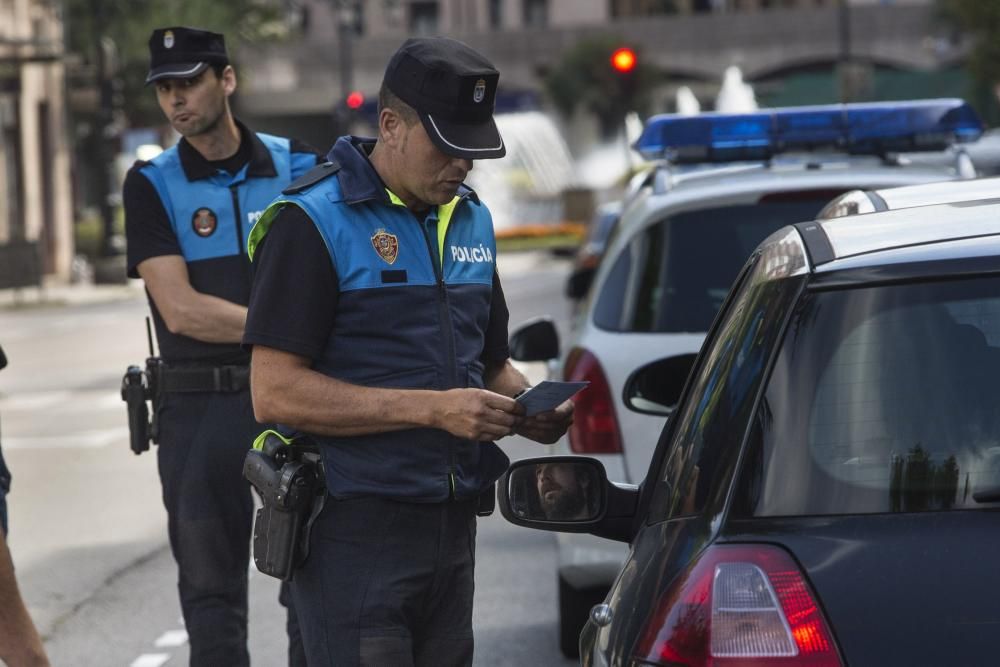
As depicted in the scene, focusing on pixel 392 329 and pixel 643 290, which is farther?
pixel 643 290

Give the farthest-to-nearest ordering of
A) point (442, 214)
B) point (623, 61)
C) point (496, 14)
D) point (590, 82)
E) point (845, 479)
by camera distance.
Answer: point (496, 14) < point (590, 82) < point (623, 61) < point (442, 214) < point (845, 479)

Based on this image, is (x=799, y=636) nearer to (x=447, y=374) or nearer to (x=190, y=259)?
(x=447, y=374)

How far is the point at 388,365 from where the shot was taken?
3697mm

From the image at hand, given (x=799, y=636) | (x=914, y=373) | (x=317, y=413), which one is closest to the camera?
(x=799, y=636)

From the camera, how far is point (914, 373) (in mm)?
2732

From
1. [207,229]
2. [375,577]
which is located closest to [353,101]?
[207,229]

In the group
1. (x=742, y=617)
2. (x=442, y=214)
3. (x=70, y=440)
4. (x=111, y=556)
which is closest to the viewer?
(x=742, y=617)

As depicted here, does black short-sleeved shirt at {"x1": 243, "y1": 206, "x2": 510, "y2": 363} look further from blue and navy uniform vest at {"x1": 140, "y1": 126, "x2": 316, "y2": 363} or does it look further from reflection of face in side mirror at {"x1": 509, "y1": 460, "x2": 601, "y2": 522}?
blue and navy uniform vest at {"x1": 140, "y1": 126, "x2": 316, "y2": 363}

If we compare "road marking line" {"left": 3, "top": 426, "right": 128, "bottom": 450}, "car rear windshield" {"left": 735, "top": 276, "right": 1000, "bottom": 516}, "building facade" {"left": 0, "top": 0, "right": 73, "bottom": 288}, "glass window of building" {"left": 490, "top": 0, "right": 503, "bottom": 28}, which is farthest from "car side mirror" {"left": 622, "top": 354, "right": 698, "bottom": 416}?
"glass window of building" {"left": 490, "top": 0, "right": 503, "bottom": 28}

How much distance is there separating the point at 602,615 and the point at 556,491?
44cm

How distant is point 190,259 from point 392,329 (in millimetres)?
1705

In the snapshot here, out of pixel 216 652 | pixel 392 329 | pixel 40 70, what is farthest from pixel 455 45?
pixel 40 70

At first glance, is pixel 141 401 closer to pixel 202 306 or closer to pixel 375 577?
pixel 202 306

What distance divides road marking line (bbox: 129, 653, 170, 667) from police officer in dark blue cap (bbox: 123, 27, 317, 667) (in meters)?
1.72
